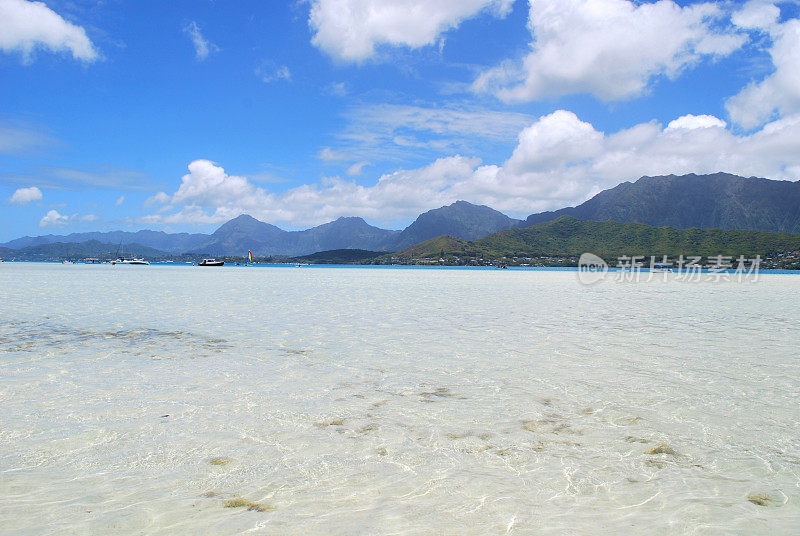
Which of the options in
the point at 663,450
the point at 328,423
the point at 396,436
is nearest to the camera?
the point at 663,450

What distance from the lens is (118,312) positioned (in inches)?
1250

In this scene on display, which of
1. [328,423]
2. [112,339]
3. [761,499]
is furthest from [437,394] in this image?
[112,339]

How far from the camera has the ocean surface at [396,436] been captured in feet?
21.6

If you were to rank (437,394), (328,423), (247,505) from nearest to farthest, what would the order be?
(247,505) < (328,423) < (437,394)

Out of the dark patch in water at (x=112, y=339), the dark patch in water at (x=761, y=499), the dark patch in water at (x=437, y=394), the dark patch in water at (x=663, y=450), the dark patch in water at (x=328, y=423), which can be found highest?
the dark patch in water at (x=112, y=339)

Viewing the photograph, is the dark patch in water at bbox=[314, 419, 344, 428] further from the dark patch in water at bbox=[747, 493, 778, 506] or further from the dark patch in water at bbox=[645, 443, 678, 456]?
the dark patch in water at bbox=[747, 493, 778, 506]

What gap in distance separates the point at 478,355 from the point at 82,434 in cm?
1284

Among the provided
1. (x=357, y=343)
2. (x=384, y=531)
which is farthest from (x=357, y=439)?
(x=357, y=343)

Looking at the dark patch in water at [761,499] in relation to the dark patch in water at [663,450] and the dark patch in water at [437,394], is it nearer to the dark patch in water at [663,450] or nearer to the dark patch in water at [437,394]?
the dark patch in water at [663,450]

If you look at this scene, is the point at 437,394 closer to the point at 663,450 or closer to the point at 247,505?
the point at 663,450

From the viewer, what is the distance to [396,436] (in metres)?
9.75

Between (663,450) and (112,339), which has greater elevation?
(112,339)

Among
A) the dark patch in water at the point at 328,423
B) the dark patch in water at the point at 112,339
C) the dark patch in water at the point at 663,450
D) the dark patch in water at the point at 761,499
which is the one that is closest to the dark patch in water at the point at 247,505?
the dark patch in water at the point at 328,423

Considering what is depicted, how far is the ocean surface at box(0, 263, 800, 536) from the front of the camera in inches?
260
